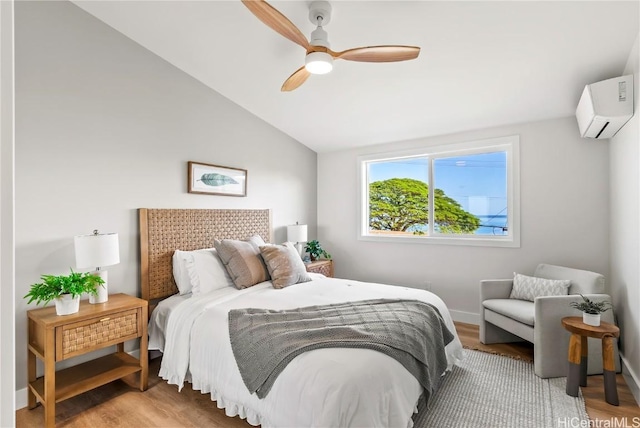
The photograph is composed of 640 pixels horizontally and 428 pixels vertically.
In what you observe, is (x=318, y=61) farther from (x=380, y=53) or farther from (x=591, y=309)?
(x=591, y=309)

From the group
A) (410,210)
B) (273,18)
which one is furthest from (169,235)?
(410,210)

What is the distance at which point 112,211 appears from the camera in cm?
277

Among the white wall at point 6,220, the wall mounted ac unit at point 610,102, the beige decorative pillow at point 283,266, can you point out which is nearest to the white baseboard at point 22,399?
the beige decorative pillow at point 283,266

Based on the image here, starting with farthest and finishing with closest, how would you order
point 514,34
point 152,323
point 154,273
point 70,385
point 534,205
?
1. point 534,205
2. point 154,273
3. point 152,323
4. point 514,34
5. point 70,385

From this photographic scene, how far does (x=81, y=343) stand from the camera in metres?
2.17

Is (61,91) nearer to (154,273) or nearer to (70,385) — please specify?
(154,273)

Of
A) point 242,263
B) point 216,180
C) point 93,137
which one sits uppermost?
point 93,137

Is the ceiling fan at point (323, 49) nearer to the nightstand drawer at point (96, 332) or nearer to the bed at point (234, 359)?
the bed at point (234, 359)

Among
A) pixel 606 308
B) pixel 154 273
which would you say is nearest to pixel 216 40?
pixel 154 273

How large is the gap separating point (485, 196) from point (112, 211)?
396 centimetres

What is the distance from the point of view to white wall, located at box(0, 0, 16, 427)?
19.3 inches

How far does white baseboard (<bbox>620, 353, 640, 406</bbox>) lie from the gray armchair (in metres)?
0.06

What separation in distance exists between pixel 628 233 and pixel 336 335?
2475 mm

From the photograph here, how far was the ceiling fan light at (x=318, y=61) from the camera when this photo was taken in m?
2.18
